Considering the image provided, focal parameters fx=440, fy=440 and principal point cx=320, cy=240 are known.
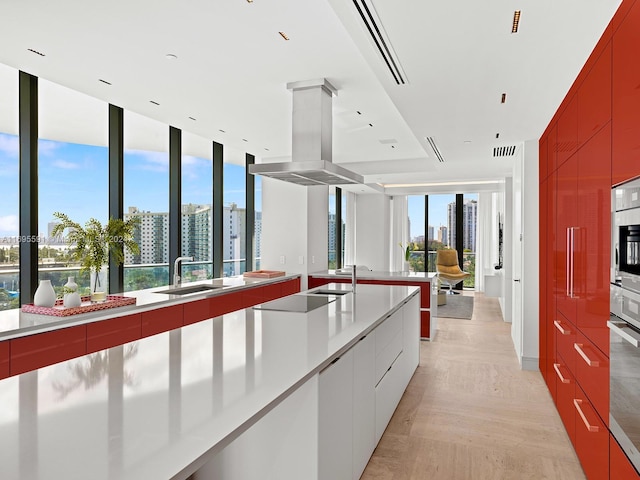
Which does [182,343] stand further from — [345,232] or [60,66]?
[345,232]

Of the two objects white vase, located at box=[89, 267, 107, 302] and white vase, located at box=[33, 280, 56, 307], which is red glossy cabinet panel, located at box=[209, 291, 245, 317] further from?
white vase, located at box=[33, 280, 56, 307]

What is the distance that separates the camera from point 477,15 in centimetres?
205

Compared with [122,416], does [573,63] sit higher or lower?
higher

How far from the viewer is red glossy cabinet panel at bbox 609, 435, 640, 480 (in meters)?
1.63

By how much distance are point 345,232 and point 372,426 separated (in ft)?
27.5

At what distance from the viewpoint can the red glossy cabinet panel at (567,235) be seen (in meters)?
2.69

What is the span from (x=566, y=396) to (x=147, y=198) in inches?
187

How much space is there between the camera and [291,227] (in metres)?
6.23

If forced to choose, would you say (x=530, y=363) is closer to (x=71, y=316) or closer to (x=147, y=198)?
(x=71, y=316)

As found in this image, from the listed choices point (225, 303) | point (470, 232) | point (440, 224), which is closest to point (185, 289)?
point (225, 303)

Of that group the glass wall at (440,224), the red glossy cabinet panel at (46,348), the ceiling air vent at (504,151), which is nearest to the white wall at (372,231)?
the glass wall at (440,224)

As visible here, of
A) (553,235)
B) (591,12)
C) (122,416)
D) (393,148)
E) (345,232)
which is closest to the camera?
(122,416)

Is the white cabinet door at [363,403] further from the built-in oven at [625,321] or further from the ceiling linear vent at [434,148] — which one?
the ceiling linear vent at [434,148]

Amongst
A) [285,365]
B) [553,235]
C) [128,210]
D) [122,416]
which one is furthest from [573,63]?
[128,210]
